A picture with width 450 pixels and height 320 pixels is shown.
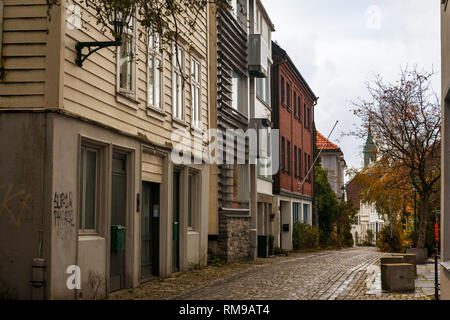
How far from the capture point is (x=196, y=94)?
19.4 meters

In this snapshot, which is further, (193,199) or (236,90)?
(236,90)

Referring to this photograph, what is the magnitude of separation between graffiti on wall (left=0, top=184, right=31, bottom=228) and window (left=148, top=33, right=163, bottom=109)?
5.24 meters

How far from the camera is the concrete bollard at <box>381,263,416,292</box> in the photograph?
13.9 m

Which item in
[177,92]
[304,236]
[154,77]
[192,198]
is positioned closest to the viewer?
[154,77]

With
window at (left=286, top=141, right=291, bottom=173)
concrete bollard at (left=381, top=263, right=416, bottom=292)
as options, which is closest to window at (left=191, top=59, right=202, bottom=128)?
concrete bollard at (left=381, top=263, right=416, bottom=292)

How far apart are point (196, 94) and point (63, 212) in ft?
29.8

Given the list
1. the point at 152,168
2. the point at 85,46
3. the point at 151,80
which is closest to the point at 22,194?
the point at 85,46

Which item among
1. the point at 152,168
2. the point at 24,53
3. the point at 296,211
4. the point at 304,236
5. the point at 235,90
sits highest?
the point at 235,90

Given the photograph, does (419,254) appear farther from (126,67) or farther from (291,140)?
(291,140)

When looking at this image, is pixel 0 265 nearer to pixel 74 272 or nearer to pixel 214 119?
pixel 74 272

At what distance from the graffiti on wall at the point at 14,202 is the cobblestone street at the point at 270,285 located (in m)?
2.82

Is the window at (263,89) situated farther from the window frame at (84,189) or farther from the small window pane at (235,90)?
the window frame at (84,189)

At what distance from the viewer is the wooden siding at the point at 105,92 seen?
37.0ft

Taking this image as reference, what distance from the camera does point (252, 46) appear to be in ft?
84.2
